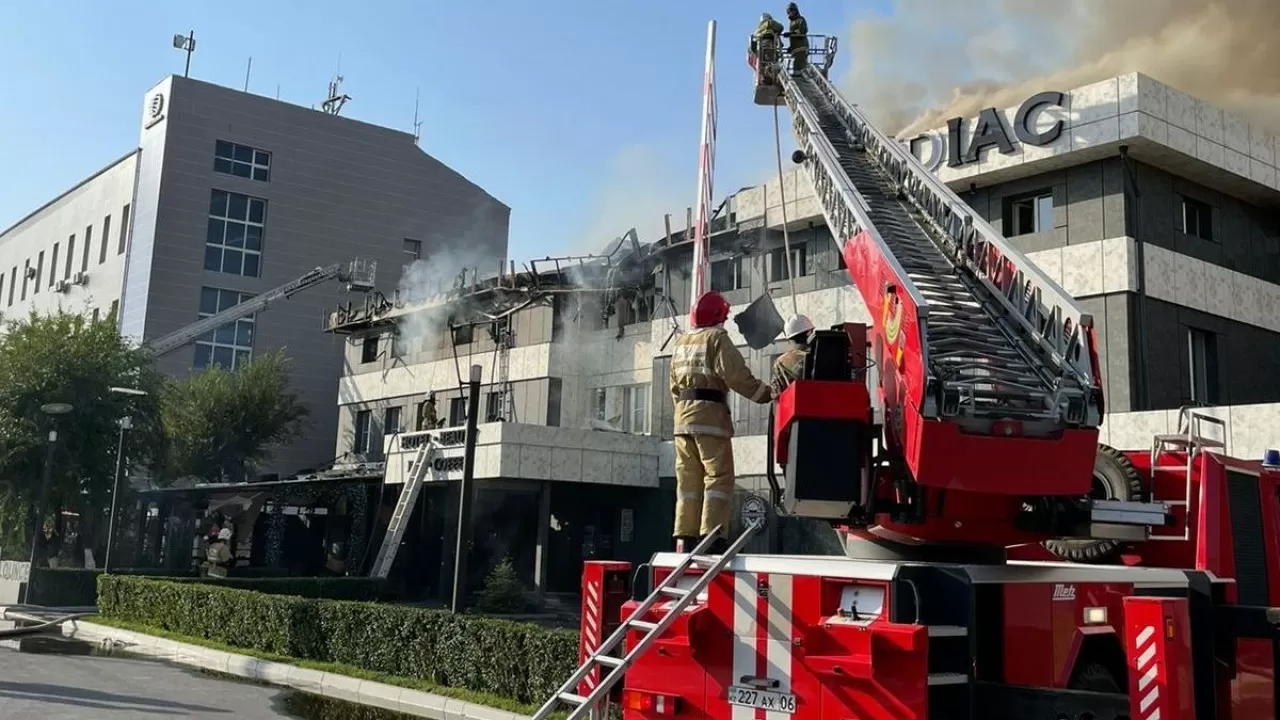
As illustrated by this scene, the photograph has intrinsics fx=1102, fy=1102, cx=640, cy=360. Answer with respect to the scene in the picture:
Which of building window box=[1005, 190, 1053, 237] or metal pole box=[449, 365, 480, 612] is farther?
building window box=[1005, 190, 1053, 237]

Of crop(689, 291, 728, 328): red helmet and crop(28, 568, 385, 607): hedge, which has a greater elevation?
crop(689, 291, 728, 328): red helmet

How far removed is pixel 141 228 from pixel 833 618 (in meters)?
50.7

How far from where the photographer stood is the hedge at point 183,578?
69.1 ft

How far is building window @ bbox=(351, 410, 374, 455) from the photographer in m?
39.1

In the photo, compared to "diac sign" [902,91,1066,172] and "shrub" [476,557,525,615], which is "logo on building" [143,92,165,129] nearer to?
"shrub" [476,557,525,615]

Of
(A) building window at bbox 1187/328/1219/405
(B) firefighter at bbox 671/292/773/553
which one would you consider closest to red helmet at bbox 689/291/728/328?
(B) firefighter at bbox 671/292/773/553

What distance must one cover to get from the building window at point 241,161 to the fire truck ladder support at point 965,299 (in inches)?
1816

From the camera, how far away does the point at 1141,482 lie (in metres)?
7.25

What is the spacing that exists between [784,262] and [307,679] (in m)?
16.2

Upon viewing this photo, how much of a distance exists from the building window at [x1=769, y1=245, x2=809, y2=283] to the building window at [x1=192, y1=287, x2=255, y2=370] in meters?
30.4

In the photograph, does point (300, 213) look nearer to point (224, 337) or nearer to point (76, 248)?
point (224, 337)

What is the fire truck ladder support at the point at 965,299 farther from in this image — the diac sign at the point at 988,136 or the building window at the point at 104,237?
the building window at the point at 104,237

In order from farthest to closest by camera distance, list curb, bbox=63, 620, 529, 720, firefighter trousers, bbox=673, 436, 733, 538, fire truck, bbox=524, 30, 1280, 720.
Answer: curb, bbox=63, 620, 529, 720
firefighter trousers, bbox=673, 436, 733, 538
fire truck, bbox=524, 30, 1280, 720

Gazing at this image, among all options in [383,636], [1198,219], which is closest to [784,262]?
[1198,219]
